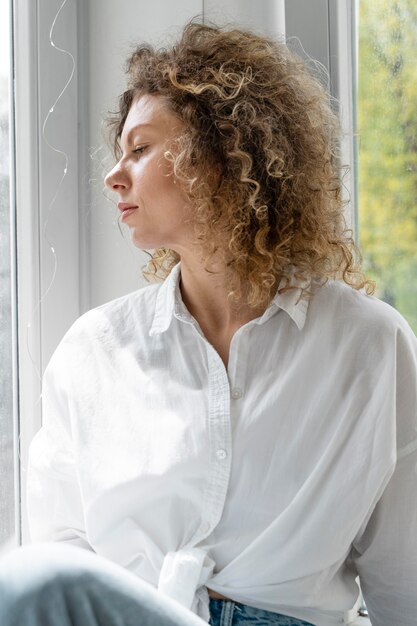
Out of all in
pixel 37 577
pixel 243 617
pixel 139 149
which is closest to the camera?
pixel 37 577

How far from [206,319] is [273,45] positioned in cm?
46

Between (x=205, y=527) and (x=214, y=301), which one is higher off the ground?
(x=214, y=301)

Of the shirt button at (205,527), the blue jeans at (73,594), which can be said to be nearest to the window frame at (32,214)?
the shirt button at (205,527)

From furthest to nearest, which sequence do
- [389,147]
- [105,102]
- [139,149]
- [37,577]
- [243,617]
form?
[105,102]
[389,147]
[139,149]
[243,617]
[37,577]

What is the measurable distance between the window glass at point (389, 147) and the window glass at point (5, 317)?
0.61m

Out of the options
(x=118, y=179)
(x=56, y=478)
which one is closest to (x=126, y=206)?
(x=118, y=179)

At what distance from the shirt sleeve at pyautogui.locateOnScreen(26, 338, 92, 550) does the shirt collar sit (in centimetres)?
18

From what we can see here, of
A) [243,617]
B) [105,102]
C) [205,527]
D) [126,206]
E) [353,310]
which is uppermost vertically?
[105,102]

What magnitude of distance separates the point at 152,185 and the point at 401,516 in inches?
24.1

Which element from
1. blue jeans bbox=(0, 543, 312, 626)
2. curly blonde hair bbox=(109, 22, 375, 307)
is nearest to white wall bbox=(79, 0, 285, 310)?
curly blonde hair bbox=(109, 22, 375, 307)

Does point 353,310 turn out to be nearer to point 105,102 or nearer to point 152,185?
point 152,185

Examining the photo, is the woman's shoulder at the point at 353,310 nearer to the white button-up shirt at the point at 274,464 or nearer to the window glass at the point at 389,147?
the white button-up shirt at the point at 274,464

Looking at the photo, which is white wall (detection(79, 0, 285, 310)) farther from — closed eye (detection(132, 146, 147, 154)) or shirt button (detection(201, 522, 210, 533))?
shirt button (detection(201, 522, 210, 533))

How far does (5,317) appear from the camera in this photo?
146cm
